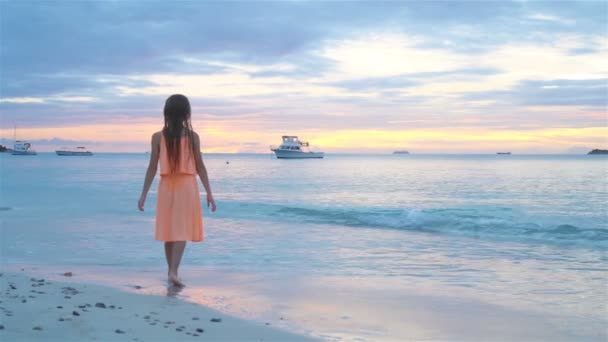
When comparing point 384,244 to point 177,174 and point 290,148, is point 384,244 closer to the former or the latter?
point 177,174

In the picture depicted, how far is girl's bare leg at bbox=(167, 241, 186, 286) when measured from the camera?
592 cm

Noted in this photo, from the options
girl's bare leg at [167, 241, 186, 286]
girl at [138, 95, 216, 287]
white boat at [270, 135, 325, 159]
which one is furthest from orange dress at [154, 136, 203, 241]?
white boat at [270, 135, 325, 159]

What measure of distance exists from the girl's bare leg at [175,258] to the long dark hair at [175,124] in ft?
2.88

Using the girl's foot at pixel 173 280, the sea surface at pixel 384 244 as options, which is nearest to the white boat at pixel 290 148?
the sea surface at pixel 384 244

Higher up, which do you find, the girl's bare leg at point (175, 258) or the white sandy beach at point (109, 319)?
the girl's bare leg at point (175, 258)

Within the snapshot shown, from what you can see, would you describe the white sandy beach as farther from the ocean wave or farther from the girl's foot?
the ocean wave

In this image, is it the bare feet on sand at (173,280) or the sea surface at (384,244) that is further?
the sea surface at (384,244)

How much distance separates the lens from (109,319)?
4500 mm

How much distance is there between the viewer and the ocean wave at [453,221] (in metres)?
11.9

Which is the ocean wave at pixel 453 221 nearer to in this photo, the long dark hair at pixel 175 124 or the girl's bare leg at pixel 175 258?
the girl's bare leg at pixel 175 258

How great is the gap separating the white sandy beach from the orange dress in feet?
2.13

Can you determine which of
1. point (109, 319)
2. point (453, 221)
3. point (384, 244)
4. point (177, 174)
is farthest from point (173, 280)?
point (453, 221)

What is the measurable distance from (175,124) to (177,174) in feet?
1.63

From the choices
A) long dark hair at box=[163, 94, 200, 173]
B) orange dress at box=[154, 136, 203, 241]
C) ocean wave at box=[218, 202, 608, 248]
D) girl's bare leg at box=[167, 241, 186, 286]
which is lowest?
ocean wave at box=[218, 202, 608, 248]
